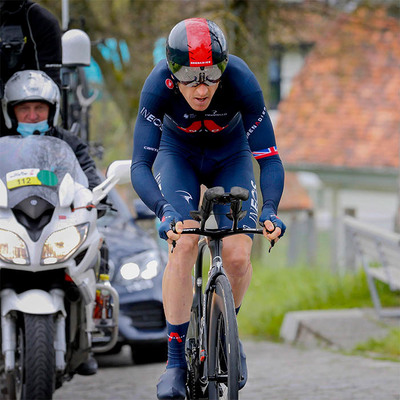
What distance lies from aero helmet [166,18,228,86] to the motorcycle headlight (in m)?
1.21

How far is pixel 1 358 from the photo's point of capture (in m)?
6.33

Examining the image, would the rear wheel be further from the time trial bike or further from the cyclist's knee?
the cyclist's knee

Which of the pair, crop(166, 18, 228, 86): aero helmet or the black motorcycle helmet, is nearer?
crop(166, 18, 228, 86): aero helmet

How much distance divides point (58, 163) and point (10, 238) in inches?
25.5

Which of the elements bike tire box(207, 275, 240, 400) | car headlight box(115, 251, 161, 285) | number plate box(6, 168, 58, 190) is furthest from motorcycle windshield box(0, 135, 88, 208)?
car headlight box(115, 251, 161, 285)

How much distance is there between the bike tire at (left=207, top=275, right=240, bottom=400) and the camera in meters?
5.20

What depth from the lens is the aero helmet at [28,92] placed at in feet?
22.7

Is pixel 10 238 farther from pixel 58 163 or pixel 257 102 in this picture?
pixel 257 102

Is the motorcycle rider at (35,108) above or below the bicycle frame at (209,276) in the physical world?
above

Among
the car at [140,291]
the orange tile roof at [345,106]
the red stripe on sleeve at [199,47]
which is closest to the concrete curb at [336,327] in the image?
the car at [140,291]

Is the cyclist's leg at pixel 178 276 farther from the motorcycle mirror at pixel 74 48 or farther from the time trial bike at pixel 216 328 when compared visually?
the motorcycle mirror at pixel 74 48

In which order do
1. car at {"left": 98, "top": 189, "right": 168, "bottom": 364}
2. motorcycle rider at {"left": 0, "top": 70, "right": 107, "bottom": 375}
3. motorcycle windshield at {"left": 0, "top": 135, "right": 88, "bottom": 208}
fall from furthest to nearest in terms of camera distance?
1. car at {"left": 98, "top": 189, "right": 168, "bottom": 364}
2. motorcycle rider at {"left": 0, "top": 70, "right": 107, "bottom": 375}
3. motorcycle windshield at {"left": 0, "top": 135, "right": 88, "bottom": 208}

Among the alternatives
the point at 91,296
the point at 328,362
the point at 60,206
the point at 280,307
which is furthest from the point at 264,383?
the point at 280,307

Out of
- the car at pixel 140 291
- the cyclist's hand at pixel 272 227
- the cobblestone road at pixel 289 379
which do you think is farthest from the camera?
A: the car at pixel 140 291
